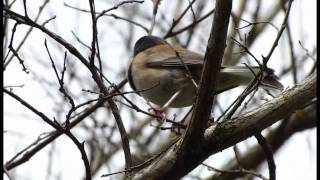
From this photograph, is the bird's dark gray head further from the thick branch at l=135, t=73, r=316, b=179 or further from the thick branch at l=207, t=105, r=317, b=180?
the thick branch at l=135, t=73, r=316, b=179

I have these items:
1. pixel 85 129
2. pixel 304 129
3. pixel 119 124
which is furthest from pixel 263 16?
pixel 119 124

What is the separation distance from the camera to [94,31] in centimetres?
289

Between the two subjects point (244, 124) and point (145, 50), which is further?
point (145, 50)

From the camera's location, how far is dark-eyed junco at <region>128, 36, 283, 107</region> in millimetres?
4477

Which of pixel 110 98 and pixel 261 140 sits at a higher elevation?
pixel 110 98

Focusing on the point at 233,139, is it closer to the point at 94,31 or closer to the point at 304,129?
the point at 94,31

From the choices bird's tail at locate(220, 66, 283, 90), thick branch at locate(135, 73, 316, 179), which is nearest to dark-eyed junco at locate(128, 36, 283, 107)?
bird's tail at locate(220, 66, 283, 90)

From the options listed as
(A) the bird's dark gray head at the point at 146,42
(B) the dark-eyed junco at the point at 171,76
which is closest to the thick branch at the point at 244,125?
(B) the dark-eyed junco at the point at 171,76

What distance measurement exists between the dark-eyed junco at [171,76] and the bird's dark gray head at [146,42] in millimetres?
20

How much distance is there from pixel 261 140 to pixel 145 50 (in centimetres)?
272

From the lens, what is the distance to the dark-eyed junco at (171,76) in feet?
14.7

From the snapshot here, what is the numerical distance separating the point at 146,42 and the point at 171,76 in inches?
32.7

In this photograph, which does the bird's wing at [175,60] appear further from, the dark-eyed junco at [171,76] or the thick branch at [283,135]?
the thick branch at [283,135]

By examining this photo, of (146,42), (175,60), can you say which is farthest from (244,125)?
(146,42)
